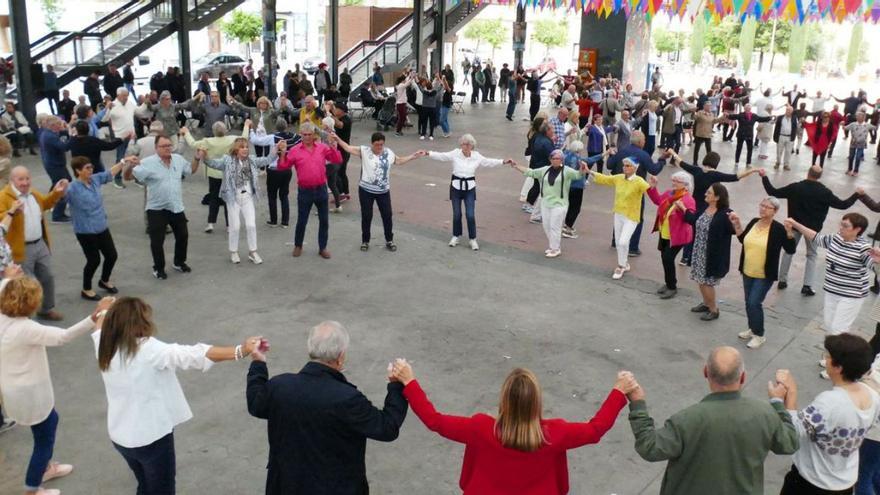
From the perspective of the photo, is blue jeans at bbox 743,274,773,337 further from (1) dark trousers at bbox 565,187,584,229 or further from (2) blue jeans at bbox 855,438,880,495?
(1) dark trousers at bbox 565,187,584,229

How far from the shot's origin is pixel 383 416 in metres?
3.53

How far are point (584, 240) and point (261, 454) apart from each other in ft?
22.8

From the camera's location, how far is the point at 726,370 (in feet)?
11.3

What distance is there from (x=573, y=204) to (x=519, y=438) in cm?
835

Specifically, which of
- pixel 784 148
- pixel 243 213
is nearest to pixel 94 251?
pixel 243 213

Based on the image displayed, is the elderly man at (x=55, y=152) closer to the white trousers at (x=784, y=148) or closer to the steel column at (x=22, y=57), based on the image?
the steel column at (x=22, y=57)

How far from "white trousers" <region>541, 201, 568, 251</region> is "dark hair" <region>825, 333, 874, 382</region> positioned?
6434 mm

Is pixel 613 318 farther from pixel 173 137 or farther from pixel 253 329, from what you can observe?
pixel 173 137

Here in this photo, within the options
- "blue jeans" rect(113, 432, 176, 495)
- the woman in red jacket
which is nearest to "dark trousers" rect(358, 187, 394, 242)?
"blue jeans" rect(113, 432, 176, 495)

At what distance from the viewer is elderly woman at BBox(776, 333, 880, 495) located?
368cm

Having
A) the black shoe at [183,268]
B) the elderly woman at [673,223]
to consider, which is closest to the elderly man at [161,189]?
the black shoe at [183,268]

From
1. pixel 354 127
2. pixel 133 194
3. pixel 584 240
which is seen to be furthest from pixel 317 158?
pixel 354 127

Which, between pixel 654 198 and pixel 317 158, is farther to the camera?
pixel 317 158

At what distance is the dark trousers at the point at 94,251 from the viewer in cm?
825
